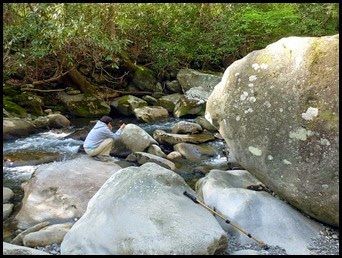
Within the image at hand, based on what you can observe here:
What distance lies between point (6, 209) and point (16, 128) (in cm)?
600

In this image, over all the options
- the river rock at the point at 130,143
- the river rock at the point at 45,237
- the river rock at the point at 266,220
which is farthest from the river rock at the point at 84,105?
the river rock at the point at 266,220

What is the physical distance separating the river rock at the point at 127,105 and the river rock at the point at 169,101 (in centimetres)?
100

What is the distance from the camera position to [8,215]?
6070 mm

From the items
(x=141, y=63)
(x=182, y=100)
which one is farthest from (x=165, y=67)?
(x=182, y=100)

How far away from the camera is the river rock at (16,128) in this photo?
36.3 ft

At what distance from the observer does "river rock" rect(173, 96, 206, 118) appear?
15.3 m

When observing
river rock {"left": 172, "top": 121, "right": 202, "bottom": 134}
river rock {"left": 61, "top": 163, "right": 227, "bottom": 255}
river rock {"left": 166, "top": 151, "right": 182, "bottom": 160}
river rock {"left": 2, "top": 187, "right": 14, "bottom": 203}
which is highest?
river rock {"left": 61, "top": 163, "right": 227, "bottom": 255}

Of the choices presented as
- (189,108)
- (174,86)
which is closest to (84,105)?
(189,108)

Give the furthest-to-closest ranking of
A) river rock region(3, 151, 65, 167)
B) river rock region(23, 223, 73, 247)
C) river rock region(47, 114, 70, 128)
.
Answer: river rock region(47, 114, 70, 128) < river rock region(3, 151, 65, 167) < river rock region(23, 223, 73, 247)

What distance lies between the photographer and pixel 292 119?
5.05m

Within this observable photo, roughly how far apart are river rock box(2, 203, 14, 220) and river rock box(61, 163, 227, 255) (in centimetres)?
218

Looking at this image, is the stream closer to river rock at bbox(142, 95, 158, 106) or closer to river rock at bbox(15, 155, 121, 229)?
river rock at bbox(15, 155, 121, 229)

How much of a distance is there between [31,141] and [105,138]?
13.4 ft

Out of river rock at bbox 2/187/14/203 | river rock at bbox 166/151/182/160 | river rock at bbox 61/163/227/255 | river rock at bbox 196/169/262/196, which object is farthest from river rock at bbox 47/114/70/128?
river rock at bbox 61/163/227/255
